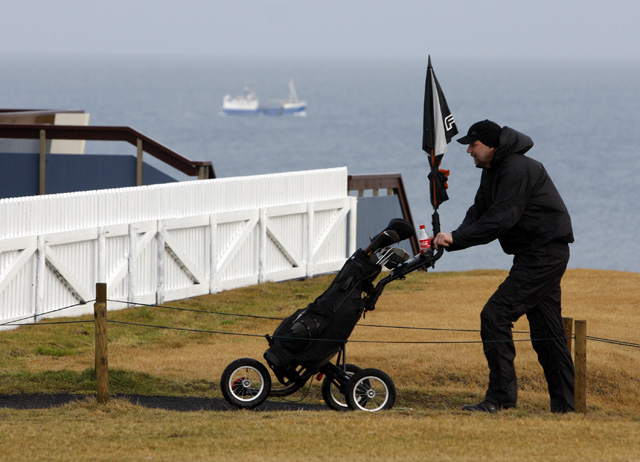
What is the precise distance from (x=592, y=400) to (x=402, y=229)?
2837 millimetres

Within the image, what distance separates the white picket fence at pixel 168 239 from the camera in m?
13.5

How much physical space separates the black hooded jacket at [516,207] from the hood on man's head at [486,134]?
2.0 inches

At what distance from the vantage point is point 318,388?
10.8m

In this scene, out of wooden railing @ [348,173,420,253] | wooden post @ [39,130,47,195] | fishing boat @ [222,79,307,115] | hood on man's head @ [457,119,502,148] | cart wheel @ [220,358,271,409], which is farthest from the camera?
fishing boat @ [222,79,307,115]

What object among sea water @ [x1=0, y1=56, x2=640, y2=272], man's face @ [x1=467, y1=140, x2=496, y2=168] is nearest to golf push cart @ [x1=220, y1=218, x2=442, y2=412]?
man's face @ [x1=467, y1=140, x2=496, y2=168]

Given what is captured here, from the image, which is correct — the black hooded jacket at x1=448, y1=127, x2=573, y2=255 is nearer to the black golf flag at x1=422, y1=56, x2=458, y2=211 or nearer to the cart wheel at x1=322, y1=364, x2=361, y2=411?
the black golf flag at x1=422, y1=56, x2=458, y2=211

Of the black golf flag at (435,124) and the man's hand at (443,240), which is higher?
the black golf flag at (435,124)

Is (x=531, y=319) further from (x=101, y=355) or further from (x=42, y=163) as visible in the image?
(x=42, y=163)

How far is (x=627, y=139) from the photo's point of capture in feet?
346

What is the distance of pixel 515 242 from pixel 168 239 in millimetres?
7160

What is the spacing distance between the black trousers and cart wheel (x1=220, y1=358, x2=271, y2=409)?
1.85 m

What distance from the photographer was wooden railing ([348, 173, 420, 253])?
1916cm

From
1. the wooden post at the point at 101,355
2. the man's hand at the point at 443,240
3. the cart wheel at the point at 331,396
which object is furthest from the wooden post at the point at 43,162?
the man's hand at the point at 443,240

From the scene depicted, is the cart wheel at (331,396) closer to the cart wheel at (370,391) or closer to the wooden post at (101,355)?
the cart wheel at (370,391)
